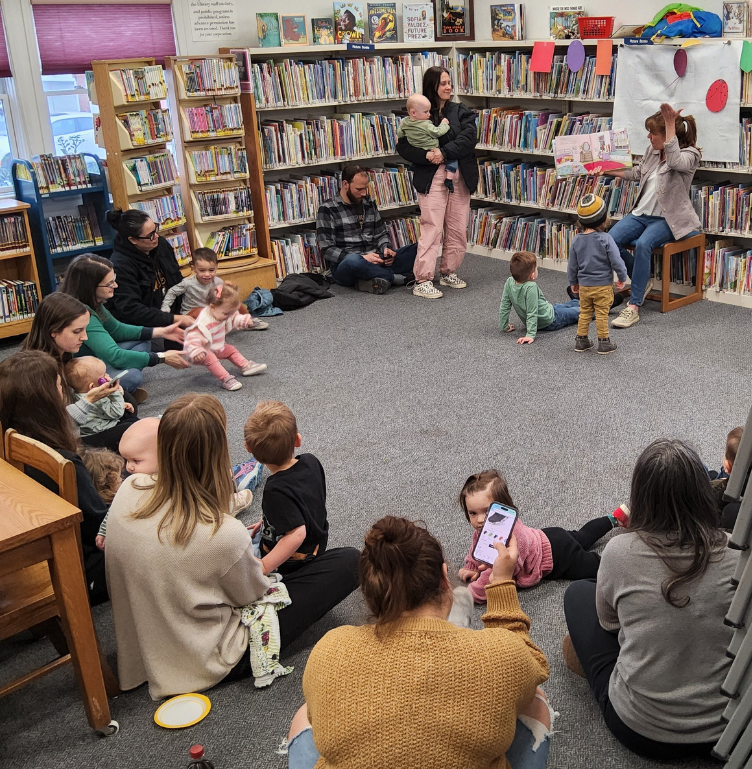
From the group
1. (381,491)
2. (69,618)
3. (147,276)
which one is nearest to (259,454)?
(69,618)

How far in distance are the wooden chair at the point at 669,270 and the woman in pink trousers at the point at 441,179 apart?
141 cm

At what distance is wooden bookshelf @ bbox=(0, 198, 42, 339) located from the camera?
5.04 metres

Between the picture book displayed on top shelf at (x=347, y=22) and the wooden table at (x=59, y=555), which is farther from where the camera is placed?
the picture book displayed on top shelf at (x=347, y=22)

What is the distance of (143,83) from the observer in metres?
5.20

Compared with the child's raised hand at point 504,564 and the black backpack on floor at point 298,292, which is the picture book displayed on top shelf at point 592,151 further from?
the child's raised hand at point 504,564

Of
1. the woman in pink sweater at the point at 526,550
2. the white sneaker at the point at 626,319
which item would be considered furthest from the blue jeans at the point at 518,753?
the white sneaker at the point at 626,319

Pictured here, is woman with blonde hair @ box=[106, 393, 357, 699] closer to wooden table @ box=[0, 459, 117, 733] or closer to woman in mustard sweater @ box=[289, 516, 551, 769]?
wooden table @ box=[0, 459, 117, 733]

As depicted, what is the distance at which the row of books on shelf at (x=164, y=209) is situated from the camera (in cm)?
537

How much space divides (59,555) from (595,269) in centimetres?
344

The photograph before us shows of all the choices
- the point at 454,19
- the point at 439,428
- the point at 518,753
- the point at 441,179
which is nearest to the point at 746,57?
the point at 441,179

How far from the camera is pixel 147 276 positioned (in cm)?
480

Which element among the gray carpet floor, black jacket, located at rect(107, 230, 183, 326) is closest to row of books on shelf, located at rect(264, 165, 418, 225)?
the gray carpet floor

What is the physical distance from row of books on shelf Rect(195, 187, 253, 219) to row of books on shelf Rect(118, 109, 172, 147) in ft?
1.55

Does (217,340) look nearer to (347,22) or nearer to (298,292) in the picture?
(298,292)
